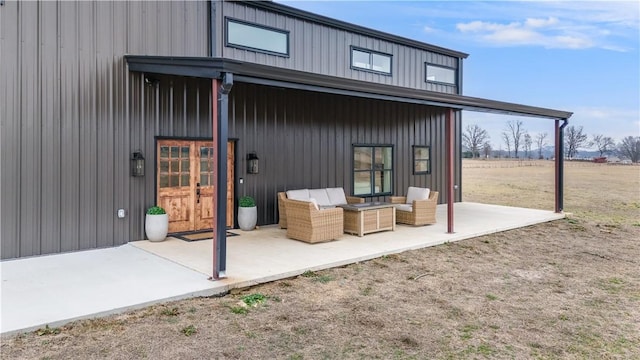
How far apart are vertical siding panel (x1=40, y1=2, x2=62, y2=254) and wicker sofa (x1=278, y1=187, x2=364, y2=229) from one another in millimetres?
3415

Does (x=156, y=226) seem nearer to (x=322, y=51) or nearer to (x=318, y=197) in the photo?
(x=318, y=197)

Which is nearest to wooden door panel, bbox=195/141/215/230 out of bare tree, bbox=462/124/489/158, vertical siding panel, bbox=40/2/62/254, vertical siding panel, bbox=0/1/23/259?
vertical siding panel, bbox=40/2/62/254

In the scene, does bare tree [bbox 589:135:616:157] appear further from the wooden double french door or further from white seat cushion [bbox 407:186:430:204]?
the wooden double french door

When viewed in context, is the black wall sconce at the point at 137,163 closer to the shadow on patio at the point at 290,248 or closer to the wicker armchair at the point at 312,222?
the shadow on patio at the point at 290,248

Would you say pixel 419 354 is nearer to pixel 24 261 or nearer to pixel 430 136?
pixel 24 261

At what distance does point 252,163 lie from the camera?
7.96 meters

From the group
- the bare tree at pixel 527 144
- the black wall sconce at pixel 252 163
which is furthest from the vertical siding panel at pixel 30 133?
the bare tree at pixel 527 144

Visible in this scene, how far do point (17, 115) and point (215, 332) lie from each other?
13.9ft

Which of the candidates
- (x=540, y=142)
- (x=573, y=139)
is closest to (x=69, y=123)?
(x=540, y=142)

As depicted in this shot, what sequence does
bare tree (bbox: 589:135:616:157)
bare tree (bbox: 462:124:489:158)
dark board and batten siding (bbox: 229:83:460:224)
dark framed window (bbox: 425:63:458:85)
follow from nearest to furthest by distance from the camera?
dark board and batten siding (bbox: 229:83:460:224), dark framed window (bbox: 425:63:458:85), bare tree (bbox: 589:135:616:157), bare tree (bbox: 462:124:489:158)

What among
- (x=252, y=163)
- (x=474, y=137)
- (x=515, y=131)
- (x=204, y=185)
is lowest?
(x=204, y=185)

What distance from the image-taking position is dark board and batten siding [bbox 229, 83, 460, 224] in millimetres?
7988

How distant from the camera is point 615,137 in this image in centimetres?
4934

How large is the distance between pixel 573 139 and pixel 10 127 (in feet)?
190
